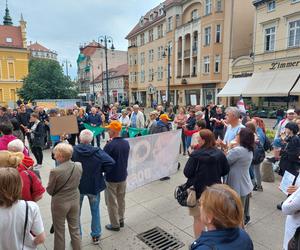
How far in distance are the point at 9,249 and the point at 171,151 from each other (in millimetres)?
4479

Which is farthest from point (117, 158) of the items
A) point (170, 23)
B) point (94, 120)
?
point (170, 23)

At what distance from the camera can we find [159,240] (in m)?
3.72

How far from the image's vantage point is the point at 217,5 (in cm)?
2756

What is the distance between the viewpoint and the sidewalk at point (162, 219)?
3.66 meters

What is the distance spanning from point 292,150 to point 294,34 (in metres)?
20.9

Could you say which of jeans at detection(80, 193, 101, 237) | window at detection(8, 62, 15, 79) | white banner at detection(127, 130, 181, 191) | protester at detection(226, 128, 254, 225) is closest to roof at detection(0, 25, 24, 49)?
window at detection(8, 62, 15, 79)

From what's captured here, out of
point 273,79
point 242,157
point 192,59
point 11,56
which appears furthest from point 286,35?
point 11,56

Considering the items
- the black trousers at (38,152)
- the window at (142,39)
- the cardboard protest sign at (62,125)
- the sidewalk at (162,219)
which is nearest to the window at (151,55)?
the window at (142,39)

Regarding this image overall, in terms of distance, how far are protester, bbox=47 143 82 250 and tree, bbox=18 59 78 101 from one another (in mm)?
33244

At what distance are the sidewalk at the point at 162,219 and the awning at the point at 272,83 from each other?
57.5ft

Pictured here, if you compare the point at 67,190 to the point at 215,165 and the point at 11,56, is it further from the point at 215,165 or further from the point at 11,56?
the point at 11,56

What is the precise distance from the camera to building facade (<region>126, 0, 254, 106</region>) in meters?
27.5

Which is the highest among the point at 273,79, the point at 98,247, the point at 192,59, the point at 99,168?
the point at 192,59

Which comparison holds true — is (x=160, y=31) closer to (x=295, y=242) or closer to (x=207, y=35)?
(x=207, y=35)
